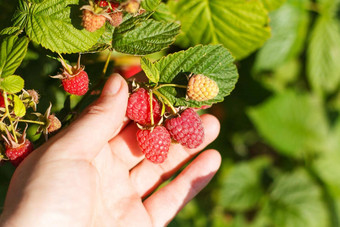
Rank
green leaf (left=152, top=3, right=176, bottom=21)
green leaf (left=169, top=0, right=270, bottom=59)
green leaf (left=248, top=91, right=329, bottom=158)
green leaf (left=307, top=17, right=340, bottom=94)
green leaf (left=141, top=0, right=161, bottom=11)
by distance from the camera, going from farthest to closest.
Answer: green leaf (left=248, top=91, right=329, bottom=158) < green leaf (left=307, top=17, right=340, bottom=94) < green leaf (left=169, top=0, right=270, bottom=59) < green leaf (left=152, top=3, right=176, bottom=21) < green leaf (left=141, top=0, right=161, bottom=11)

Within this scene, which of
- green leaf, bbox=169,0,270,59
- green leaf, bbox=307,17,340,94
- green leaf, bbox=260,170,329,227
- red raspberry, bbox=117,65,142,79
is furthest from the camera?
green leaf, bbox=260,170,329,227

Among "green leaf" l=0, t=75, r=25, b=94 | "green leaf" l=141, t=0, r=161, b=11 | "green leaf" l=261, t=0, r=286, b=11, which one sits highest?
"green leaf" l=0, t=75, r=25, b=94

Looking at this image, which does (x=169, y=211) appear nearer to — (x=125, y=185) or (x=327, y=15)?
(x=125, y=185)

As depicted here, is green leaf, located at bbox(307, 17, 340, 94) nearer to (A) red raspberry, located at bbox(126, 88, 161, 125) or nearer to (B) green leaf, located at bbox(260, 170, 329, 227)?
(B) green leaf, located at bbox(260, 170, 329, 227)

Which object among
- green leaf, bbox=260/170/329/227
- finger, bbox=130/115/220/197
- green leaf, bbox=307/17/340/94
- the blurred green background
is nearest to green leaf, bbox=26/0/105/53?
the blurred green background

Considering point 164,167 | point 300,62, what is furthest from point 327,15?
point 164,167

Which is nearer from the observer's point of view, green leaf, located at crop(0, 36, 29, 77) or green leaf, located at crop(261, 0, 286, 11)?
green leaf, located at crop(0, 36, 29, 77)

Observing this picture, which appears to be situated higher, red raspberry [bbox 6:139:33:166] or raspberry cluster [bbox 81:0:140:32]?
raspberry cluster [bbox 81:0:140:32]

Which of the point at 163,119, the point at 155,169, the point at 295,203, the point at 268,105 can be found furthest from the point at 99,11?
the point at 295,203
